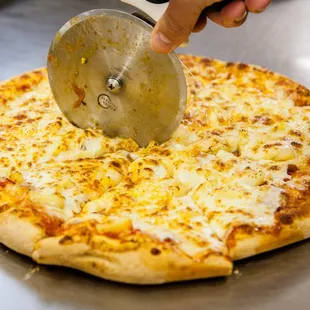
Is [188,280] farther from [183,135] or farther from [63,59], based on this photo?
[63,59]

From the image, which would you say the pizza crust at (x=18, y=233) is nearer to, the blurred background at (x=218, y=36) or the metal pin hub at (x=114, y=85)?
the metal pin hub at (x=114, y=85)

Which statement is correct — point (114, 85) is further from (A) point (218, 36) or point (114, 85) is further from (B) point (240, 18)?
(A) point (218, 36)

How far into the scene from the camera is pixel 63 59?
2.65 metres

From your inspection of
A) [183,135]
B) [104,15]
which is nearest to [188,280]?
[183,135]

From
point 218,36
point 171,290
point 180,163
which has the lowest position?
point 171,290

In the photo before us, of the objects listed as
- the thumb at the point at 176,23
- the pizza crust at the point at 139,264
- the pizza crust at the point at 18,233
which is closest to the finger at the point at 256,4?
the thumb at the point at 176,23

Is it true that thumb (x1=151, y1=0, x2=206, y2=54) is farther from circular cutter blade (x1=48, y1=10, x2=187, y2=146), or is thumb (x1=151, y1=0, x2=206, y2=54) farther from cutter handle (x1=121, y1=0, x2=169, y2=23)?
circular cutter blade (x1=48, y1=10, x2=187, y2=146)

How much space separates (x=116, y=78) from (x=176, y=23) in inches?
27.9

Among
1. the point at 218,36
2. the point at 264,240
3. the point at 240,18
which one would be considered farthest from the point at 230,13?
the point at 218,36

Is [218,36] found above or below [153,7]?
above

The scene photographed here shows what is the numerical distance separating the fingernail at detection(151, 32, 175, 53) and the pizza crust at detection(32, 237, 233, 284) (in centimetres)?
61

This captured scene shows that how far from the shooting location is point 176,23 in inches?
73.8

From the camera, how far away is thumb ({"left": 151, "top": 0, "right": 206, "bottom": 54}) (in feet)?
6.03

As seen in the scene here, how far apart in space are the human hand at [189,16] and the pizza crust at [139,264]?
2.06ft
